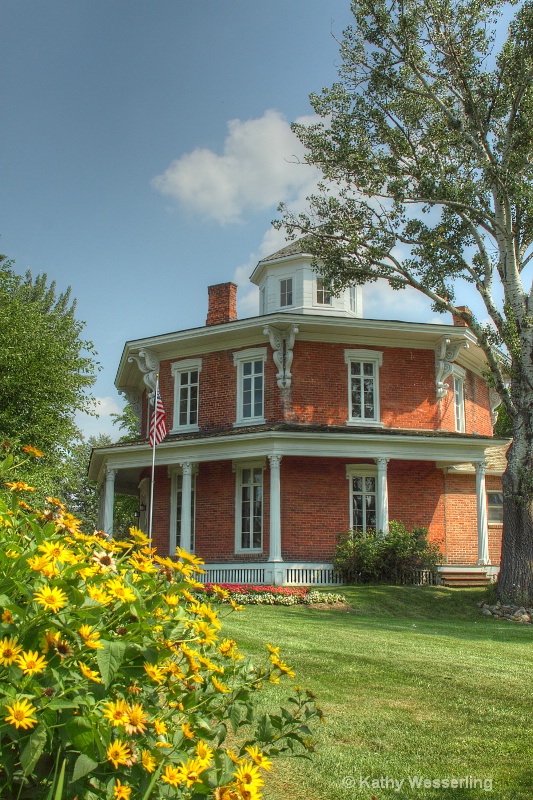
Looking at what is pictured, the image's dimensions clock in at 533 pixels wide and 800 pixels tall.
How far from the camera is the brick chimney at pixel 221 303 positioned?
26828mm

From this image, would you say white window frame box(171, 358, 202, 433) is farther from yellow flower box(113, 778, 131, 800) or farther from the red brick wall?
yellow flower box(113, 778, 131, 800)

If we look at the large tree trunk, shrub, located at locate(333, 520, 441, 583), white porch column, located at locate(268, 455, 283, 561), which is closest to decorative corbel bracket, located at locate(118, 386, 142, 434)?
white porch column, located at locate(268, 455, 283, 561)

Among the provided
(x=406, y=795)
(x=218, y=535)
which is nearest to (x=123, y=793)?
(x=406, y=795)

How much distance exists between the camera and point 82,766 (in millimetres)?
2172

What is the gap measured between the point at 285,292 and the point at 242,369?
20.6 ft

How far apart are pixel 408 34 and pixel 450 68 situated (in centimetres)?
140

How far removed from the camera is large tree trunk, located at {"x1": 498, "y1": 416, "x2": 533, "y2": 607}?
644 inches

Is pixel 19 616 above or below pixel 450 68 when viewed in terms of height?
below

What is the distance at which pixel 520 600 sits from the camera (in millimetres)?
16125

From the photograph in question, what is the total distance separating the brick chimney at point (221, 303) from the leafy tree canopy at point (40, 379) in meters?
4.56

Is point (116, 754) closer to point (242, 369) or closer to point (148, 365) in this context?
point (242, 369)

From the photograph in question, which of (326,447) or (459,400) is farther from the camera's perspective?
(459,400)

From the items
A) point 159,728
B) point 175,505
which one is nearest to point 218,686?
point 159,728

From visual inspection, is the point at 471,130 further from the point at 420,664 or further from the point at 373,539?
the point at 420,664
